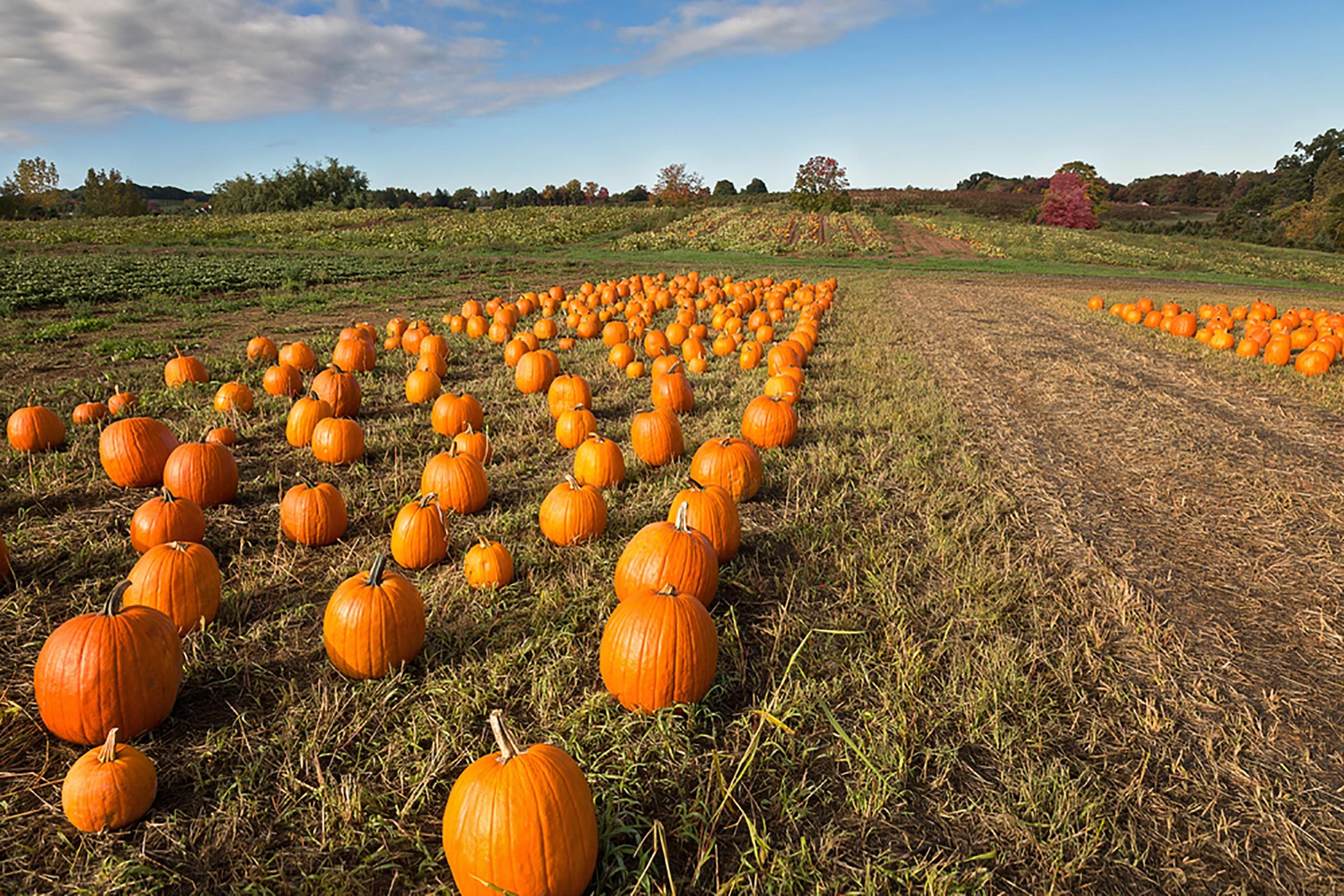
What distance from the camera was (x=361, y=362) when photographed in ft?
26.5

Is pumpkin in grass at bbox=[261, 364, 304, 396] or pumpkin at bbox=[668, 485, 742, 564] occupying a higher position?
pumpkin in grass at bbox=[261, 364, 304, 396]

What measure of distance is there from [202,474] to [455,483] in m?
1.66

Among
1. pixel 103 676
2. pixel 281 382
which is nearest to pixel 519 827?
pixel 103 676

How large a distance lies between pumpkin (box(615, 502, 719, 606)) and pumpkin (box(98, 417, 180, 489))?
141 inches

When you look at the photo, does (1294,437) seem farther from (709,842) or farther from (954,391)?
(709,842)

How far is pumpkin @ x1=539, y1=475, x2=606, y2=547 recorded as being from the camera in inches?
158

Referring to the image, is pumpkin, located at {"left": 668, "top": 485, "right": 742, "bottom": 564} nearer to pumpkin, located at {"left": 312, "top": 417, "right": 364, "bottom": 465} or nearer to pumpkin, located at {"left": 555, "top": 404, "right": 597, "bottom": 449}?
pumpkin, located at {"left": 555, "top": 404, "right": 597, "bottom": 449}

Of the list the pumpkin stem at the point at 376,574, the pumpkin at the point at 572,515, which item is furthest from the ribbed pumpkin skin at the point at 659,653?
the pumpkin at the point at 572,515

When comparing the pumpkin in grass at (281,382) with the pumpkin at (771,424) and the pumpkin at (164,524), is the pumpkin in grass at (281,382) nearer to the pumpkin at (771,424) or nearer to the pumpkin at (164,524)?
the pumpkin at (164,524)

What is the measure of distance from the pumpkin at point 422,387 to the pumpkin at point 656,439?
8.82 ft

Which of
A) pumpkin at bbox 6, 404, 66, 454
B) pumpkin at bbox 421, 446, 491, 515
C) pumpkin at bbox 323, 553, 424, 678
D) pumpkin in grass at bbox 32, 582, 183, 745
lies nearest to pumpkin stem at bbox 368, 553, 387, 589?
pumpkin at bbox 323, 553, 424, 678

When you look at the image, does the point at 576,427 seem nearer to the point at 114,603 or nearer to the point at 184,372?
the point at 114,603

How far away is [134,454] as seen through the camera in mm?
4637

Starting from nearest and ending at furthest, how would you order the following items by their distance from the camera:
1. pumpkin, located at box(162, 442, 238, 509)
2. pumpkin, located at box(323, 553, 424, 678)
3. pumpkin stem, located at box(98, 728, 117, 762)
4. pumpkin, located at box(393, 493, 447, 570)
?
1. pumpkin stem, located at box(98, 728, 117, 762)
2. pumpkin, located at box(323, 553, 424, 678)
3. pumpkin, located at box(393, 493, 447, 570)
4. pumpkin, located at box(162, 442, 238, 509)
